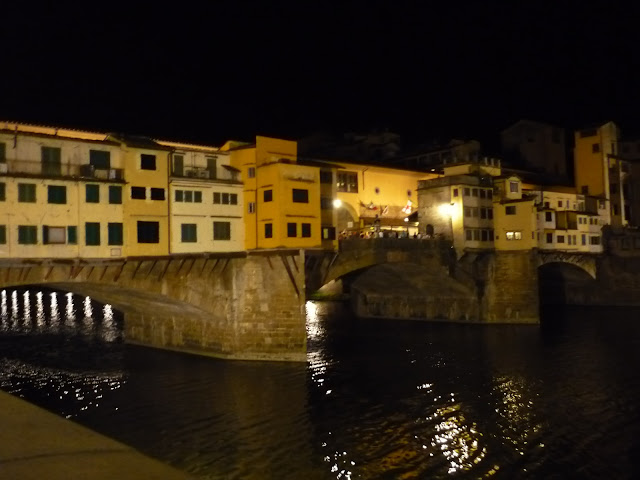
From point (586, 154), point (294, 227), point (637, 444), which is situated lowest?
point (637, 444)

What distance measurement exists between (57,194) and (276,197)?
12.6 meters

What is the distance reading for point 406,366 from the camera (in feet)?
114

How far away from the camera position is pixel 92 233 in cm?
3105

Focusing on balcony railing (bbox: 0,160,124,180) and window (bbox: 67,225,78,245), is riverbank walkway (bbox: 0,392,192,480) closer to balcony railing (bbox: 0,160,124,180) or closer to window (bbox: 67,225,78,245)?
window (bbox: 67,225,78,245)

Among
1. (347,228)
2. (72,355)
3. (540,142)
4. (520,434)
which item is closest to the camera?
(520,434)

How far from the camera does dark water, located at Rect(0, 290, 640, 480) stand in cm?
1858

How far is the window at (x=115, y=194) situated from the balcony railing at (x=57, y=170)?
0.56m

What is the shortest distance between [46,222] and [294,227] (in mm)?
14337

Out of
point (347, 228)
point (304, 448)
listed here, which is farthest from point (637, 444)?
point (347, 228)

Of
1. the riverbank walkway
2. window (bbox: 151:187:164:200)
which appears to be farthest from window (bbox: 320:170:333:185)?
the riverbank walkway

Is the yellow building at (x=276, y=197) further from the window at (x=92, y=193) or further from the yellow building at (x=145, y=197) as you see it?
the window at (x=92, y=193)

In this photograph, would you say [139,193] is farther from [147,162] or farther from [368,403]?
[368,403]

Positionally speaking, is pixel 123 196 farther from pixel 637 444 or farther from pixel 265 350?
pixel 637 444

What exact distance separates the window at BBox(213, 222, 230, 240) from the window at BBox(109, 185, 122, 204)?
6264 mm
